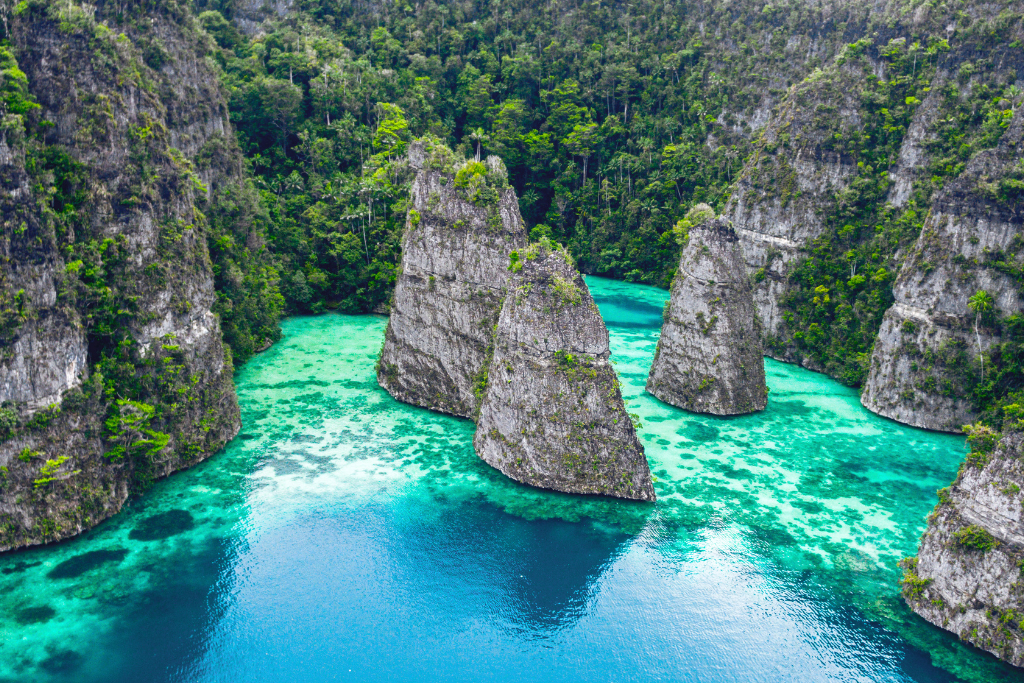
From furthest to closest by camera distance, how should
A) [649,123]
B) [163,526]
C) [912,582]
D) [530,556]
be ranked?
[649,123]
[163,526]
[530,556]
[912,582]

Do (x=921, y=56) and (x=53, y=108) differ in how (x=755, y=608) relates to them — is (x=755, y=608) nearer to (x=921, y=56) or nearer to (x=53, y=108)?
(x=53, y=108)

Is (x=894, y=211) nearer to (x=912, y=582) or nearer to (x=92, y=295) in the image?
(x=912, y=582)

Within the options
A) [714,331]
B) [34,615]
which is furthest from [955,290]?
[34,615]

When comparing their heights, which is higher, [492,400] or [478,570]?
[492,400]

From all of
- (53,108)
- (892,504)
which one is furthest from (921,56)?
(53,108)

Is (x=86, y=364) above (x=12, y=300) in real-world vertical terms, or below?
below

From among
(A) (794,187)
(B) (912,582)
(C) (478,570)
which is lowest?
(C) (478,570)
